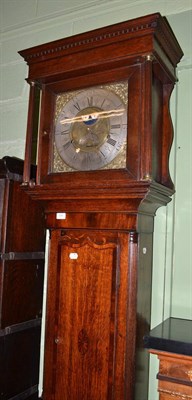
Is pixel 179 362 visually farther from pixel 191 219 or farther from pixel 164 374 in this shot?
pixel 191 219

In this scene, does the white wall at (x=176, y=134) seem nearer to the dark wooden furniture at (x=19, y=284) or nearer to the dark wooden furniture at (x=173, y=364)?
the dark wooden furniture at (x=173, y=364)

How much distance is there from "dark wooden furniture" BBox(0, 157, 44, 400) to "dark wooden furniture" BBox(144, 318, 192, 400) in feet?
2.59

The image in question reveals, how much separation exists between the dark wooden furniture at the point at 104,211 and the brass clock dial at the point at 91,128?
30mm

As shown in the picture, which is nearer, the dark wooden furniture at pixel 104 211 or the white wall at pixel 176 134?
the dark wooden furniture at pixel 104 211

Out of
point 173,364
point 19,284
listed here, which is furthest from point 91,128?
point 173,364

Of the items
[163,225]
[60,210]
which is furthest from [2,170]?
[163,225]

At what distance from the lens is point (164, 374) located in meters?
1.25

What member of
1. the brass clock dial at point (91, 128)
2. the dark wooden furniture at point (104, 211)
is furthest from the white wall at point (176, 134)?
the brass clock dial at point (91, 128)

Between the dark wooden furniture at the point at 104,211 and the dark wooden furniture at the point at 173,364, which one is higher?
the dark wooden furniture at the point at 104,211

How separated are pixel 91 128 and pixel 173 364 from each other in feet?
3.32

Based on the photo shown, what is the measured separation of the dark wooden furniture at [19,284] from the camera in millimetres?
1755

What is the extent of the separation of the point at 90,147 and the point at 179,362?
3.06 feet

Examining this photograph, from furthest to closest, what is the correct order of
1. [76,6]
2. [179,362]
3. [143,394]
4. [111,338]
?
[76,6]
[143,394]
[111,338]
[179,362]

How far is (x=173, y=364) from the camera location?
124 centimetres
